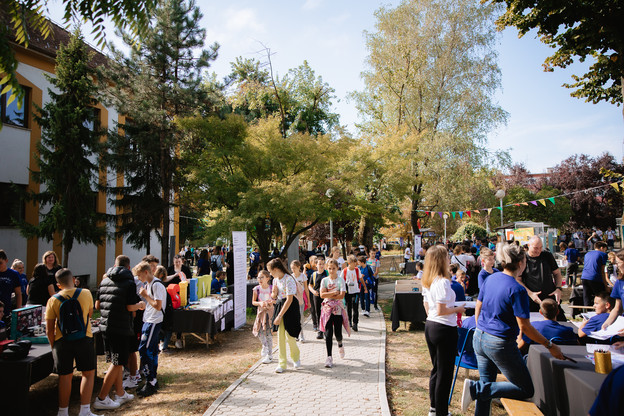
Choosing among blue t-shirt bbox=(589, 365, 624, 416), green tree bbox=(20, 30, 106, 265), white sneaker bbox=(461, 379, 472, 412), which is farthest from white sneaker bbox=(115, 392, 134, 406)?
green tree bbox=(20, 30, 106, 265)

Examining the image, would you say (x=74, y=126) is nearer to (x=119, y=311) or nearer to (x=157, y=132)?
(x=157, y=132)

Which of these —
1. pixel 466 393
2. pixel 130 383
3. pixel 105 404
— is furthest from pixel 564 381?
pixel 130 383

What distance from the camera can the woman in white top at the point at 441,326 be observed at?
4527 mm

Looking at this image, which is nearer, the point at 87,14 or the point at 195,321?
the point at 87,14

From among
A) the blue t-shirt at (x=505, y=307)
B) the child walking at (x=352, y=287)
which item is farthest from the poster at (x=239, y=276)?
the blue t-shirt at (x=505, y=307)

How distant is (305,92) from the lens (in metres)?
32.6

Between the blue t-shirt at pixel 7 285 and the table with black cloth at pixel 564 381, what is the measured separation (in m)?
8.43

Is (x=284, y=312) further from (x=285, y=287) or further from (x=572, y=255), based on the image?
(x=572, y=255)

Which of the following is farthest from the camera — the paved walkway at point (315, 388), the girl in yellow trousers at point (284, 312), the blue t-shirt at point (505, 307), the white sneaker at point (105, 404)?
the girl in yellow trousers at point (284, 312)

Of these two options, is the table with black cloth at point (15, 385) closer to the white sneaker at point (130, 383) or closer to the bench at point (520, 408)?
the white sneaker at point (130, 383)

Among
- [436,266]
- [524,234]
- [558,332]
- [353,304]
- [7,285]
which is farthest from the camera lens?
[524,234]

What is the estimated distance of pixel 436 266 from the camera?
4.70 m

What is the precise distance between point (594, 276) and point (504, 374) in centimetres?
674

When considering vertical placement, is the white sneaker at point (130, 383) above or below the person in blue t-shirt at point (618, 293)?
below
